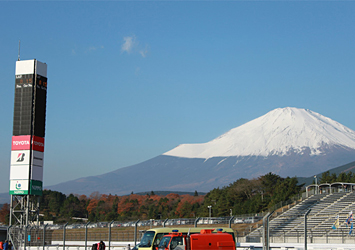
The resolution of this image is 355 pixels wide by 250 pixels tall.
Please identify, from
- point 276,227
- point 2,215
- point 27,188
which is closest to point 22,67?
point 27,188

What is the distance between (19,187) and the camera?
6025 cm

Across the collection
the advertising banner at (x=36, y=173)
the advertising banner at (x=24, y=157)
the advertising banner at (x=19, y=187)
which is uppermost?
the advertising banner at (x=24, y=157)

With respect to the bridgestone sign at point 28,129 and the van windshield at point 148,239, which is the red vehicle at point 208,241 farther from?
the bridgestone sign at point 28,129

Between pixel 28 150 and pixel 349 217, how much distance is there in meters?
35.8

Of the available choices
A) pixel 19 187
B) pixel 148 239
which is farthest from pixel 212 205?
pixel 148 239

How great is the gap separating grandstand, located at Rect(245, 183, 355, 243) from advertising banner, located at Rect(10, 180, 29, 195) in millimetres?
27145

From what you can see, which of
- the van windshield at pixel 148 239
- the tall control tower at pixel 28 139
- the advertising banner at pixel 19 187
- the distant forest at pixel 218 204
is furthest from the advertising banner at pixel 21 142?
the van windshield at pixel 148 239

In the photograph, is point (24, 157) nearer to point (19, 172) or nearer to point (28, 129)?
point (19, 172)

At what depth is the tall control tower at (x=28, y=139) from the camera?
60.2 meters

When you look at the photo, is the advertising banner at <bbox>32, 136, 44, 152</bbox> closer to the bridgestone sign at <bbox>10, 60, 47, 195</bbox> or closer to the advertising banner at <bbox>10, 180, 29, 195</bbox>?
the bridgestone sign at <bbox>10, 60, 47, 195</bbox>

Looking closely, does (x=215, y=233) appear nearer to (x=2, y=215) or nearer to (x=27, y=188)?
(x=27, y=188)

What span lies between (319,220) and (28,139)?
33629 mm

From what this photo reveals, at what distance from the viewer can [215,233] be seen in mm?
24828

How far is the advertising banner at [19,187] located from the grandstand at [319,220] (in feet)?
89.1
